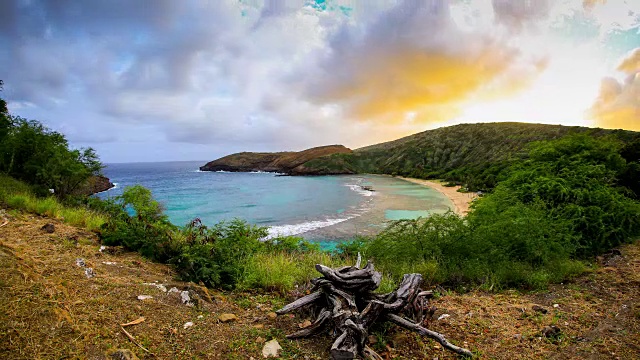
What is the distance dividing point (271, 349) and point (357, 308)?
4.05 feet

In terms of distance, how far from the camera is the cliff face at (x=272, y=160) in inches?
4655

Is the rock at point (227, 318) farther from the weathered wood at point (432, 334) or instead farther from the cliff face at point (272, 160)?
the cliff face at point (272, 160)

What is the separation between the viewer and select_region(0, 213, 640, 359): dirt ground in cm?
307

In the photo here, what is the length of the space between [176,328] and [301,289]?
2.30 metres

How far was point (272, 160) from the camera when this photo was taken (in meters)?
133

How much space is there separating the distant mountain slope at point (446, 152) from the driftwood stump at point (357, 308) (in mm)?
58483

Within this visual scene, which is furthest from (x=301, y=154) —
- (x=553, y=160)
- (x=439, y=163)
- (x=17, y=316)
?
(x=17, y=316)

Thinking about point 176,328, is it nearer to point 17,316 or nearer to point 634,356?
point 17,316

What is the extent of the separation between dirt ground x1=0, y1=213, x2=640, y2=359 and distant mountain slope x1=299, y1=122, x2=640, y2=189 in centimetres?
5709

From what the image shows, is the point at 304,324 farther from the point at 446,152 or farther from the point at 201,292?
the point at 446,152

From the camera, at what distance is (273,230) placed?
21.2 m

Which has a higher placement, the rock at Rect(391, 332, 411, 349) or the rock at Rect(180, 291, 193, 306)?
the rock at Rect(180, 291, 193, 306)

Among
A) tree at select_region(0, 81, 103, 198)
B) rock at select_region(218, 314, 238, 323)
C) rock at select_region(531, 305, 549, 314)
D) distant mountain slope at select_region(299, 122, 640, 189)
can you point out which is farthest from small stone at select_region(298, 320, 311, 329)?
distant mountain slope at select_region(299, 122, 640, 189)

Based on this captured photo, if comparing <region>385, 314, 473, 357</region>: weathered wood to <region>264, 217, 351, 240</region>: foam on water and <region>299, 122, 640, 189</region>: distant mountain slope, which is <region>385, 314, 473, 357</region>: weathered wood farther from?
<region>299, 122, 640, 189</region>: distant mountain slope
